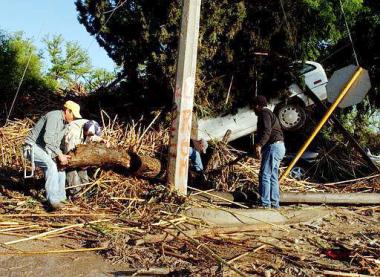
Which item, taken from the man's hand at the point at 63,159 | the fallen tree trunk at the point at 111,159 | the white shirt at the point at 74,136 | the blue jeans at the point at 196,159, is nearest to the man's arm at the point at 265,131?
the blue jeans at the point at 196,159

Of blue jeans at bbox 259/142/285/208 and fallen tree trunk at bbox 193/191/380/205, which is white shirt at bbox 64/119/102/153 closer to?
fallen tree trunk at bbox 193/191/380/205

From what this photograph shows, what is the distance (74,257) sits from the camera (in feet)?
17.8

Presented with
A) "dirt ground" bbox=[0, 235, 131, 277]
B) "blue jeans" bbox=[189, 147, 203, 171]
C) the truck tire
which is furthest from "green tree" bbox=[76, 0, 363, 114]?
"dirt ground" bbox=[0, 235, 131, 277]

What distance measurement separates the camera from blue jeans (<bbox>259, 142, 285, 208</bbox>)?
792cm

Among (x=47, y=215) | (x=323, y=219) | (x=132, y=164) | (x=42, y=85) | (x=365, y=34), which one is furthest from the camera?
(x=365, y=34)

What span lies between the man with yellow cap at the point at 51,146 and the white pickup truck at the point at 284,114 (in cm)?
350

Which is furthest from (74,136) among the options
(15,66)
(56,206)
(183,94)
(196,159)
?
(15,66)

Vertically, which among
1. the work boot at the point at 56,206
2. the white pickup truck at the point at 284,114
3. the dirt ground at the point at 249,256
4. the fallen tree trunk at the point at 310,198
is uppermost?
the white pickup truck at the point at 284,114

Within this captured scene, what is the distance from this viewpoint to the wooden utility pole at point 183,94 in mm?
7785

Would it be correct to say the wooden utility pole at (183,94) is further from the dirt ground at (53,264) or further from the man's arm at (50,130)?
the dirt ground at (53,264)

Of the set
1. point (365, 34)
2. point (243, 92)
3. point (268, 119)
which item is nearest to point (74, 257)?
point (268, 119)

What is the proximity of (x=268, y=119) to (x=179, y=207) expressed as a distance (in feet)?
6.88

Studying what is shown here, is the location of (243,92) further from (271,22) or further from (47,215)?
(47,215)

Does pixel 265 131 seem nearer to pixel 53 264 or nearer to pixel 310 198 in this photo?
pixel 310 198
